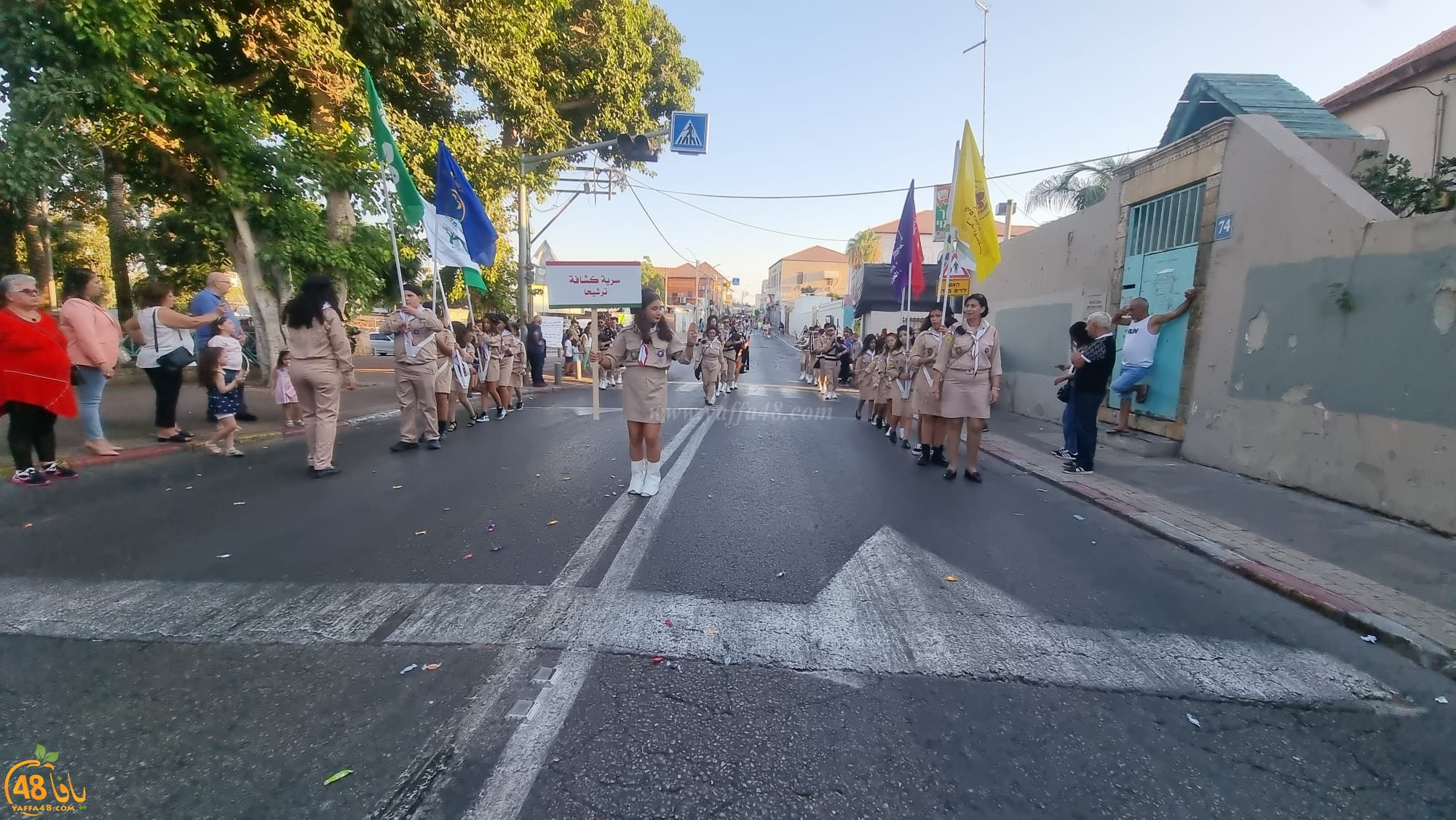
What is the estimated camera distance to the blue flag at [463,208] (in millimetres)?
9094

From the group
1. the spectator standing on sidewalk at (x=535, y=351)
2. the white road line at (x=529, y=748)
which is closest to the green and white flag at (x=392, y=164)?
the white road line at (x=529, y=748)

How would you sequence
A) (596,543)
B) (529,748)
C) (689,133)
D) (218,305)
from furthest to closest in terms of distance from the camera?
1. (689,133)
2. (218,305)
3. (596,543)
4. (529,748)

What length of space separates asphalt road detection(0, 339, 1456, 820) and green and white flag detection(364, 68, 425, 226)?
4.40 m

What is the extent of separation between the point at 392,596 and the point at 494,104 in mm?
13354

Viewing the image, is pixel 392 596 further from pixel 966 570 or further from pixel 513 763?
pixel 966 570

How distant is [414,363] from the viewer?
25.7 feet

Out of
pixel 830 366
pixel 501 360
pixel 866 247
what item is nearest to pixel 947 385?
pixel 501 360

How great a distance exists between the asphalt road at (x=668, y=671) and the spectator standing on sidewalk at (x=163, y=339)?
2.21 meters

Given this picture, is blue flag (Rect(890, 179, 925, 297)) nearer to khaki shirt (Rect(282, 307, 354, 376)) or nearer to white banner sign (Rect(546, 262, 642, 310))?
white banner sign (Rect(546, 262, 642, 310))

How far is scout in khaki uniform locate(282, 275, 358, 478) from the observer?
6461mm

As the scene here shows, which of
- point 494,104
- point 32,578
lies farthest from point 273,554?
Result: point 494,104

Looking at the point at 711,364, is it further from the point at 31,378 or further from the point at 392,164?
the point at 31,378

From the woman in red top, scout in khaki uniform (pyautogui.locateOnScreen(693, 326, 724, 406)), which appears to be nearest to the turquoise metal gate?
scout in khaki uniform (pyautogui.locateOnScreen(693, 326, 724, 406))

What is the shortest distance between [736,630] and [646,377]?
2.94 meters
